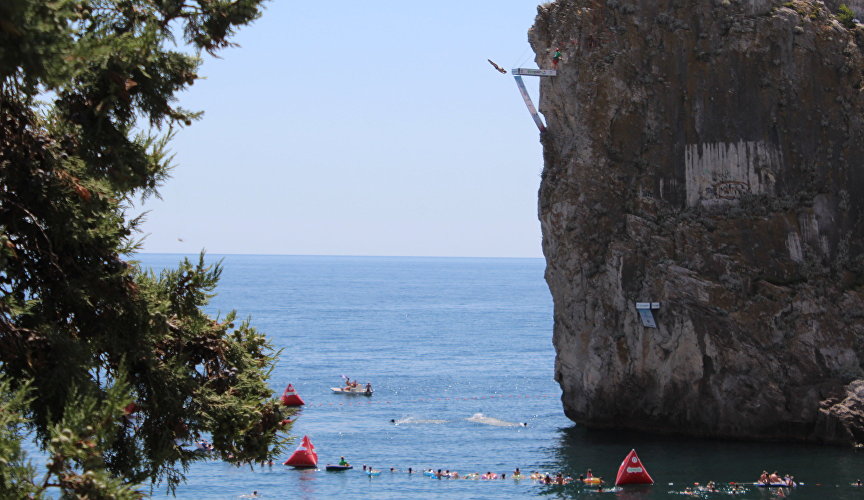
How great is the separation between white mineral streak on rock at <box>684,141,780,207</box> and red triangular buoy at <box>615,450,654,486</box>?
43.2ft

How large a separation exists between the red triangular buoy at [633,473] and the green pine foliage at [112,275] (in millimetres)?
29382

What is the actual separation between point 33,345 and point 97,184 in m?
2.21

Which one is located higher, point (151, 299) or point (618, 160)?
point (618, 160)

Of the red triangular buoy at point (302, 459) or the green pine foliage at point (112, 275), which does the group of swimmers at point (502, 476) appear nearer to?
the red triangular buoy at point (302, 459)

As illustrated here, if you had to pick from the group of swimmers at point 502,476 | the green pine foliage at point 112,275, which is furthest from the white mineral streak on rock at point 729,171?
the green pine foliage at point 112,275

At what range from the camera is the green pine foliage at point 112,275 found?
13914 millimetres

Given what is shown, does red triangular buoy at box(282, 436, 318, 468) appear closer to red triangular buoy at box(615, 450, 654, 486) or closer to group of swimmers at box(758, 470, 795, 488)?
red triangular buoy at box(615, 450, 654, 486)

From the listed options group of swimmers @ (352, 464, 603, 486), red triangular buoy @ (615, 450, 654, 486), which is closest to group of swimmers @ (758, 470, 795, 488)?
red triangular buoy @ (615, 450, 654, 486)

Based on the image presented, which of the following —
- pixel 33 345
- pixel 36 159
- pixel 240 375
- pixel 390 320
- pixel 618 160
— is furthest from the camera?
pixel 390 320

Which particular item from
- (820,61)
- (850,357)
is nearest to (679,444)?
(850,357)

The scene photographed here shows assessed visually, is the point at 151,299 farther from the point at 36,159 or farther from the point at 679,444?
the point at 679,444

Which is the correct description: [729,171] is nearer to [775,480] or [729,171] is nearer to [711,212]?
[711,212]

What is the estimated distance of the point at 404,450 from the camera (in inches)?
2164

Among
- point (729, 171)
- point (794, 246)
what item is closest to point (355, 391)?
point (729, 171)
